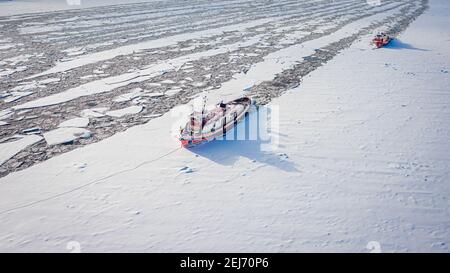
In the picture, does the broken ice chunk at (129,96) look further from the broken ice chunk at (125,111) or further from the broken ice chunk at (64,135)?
the broken ice chunk at (64,135)

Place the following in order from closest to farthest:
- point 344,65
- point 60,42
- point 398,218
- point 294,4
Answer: point 398,218
point 344,65
point 60,42
point 294,4

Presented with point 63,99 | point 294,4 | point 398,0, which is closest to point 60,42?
point 63,99

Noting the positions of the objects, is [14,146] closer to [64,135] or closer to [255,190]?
[64,135]

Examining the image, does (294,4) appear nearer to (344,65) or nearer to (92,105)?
(344,65)

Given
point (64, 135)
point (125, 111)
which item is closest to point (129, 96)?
point (125, 111)

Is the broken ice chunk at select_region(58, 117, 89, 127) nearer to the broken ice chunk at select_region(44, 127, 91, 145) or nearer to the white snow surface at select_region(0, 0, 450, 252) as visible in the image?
the broken ice chunk at select_region(44, 127, 91, 145)

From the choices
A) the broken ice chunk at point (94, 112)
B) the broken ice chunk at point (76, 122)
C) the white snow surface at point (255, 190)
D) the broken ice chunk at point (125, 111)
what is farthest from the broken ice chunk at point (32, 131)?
the broken ice chunk at point (125, 111)

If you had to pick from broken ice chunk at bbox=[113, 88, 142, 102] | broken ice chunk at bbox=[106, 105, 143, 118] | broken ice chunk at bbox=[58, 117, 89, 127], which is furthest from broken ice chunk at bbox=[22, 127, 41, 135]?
broken ice chunk at bbox=[113, 88, 142, 102]

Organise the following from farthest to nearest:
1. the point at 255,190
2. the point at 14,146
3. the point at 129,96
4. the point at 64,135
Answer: the point at 129,96 → the point at 64,135 → the point at 14,146 → the point at 255,190
